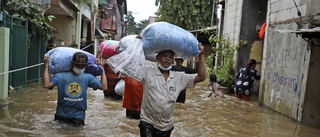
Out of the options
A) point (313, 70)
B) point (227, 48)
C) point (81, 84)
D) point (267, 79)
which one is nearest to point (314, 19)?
point (313, 70)

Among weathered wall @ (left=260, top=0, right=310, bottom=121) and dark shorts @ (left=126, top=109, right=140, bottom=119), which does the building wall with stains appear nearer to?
weathered wall @ (left=260, top=0, right=310, bottom=121)

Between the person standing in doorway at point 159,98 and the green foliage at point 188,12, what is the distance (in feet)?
71.0

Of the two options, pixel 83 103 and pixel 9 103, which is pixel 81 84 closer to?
pixel 83 103

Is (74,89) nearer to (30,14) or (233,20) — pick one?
(30,14)

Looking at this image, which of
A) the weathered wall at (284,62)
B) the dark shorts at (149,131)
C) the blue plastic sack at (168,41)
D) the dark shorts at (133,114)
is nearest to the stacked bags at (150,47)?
the blue plastic sack at (168,41)

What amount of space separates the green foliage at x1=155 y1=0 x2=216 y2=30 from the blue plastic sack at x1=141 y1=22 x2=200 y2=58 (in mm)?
21305

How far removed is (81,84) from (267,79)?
531 centimetres

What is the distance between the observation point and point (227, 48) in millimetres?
11773

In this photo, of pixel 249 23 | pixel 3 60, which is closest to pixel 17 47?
pixel 3 60

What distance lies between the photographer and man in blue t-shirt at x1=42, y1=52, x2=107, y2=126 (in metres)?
4.47

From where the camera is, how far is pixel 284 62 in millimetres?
7465

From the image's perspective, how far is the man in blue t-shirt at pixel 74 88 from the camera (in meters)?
4.47

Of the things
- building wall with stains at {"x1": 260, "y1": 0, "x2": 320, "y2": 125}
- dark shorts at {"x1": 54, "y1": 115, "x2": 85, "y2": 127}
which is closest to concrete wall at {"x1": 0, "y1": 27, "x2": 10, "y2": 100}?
dark shorts at {"x1": 54, "y1": 115, "x2": 85, "y2": 127}

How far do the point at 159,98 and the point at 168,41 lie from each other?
611 millimetres
